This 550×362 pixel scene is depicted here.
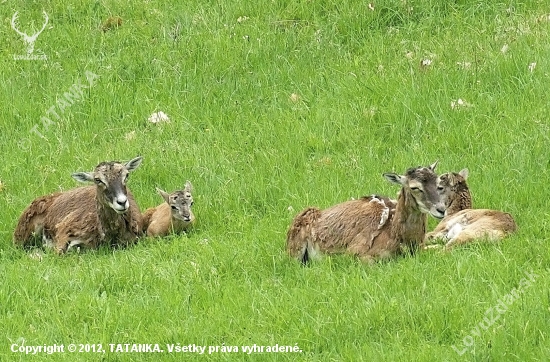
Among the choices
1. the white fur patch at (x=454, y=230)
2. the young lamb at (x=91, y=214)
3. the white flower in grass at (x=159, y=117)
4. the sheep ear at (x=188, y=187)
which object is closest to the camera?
the white fur patch at (x=454, y=230)

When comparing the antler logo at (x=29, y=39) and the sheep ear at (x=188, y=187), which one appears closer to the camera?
A: the sheep ear at (x=188, y=187)

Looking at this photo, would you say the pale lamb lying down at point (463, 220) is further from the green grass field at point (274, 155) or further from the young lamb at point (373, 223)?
the young lamb at point (373, 223)

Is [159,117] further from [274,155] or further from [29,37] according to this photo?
[29,37]

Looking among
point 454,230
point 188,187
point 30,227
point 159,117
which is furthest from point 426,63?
point 30,227

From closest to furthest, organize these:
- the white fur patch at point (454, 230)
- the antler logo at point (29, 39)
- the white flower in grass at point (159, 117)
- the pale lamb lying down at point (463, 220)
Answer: the pale lamb lying down at point (463, 220) → the white fur patch at point (454, 230) → the white flower in grass at point (159, 117) → the antler logo at point (29, 39)

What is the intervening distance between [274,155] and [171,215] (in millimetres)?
1532

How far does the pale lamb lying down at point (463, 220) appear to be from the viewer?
10.4 meters

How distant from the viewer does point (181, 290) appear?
33.2ft

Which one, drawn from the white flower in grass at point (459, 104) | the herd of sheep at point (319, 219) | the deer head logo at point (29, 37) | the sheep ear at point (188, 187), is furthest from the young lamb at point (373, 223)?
the deer head logo at point (29, 37)

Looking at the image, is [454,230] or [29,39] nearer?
[454,230]

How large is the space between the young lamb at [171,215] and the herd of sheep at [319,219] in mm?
11

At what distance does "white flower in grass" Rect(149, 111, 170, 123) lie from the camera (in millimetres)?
14750

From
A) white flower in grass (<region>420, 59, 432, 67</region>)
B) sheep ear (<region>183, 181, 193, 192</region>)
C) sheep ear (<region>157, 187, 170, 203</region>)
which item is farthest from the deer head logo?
white flower in grass (<region>420, 59, 432, 67</region>)

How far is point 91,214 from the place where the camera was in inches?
504
